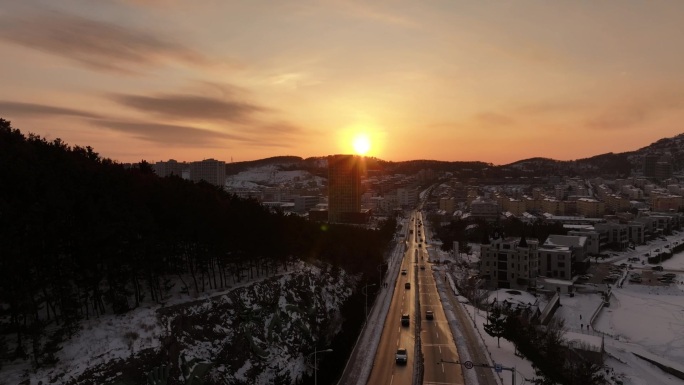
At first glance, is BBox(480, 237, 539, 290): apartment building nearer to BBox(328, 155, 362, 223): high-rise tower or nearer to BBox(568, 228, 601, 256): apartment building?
BBox(568, 228, 601, 256): apartment building

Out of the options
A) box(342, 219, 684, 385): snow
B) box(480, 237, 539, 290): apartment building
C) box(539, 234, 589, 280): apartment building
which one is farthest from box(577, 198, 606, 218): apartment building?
box(480, 237, 539, 290): apartment building

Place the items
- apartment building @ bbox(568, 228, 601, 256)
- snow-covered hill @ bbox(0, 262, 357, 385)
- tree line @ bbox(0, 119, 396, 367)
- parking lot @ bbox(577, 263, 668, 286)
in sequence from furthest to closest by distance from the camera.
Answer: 1. apartment building @ bbox(568, 228, 601, 256)
2. parking lot @ bbox(577, 263, 668, 286)
3. tree line @ bbox(0, 119, 396, 367)
4. snow-covered hill @ bbox(0, 262, 357, 385)

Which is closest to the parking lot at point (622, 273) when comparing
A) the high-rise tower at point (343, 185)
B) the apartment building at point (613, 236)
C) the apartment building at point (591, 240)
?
the apartment building at point (591, 240)

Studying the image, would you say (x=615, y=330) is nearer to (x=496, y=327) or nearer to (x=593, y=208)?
(x=496, y=327)

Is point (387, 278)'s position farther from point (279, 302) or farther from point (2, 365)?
point (2, 365)

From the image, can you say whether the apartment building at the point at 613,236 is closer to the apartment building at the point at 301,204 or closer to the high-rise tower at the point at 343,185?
the high-rise tower at the point at 343,185

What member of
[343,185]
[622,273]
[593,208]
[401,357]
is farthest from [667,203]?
[401,357]
